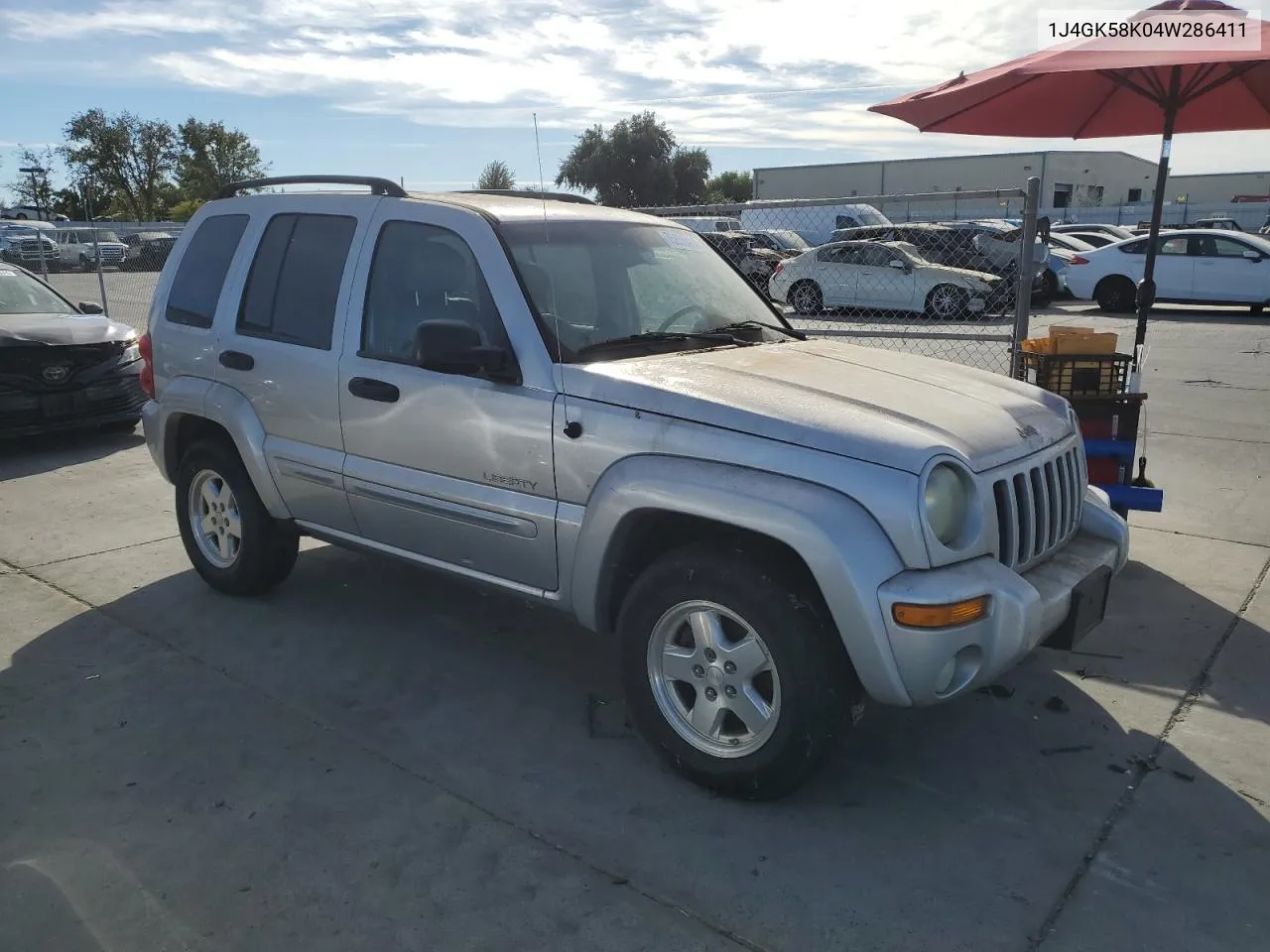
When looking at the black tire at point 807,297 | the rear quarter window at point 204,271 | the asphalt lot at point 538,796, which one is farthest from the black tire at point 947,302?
the rear quarter window at point 204,271

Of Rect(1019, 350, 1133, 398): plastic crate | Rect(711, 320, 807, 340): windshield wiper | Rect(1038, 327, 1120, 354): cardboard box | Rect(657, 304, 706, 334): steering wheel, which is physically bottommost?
Rect(1019, 350, 1133, 398): plastic crate

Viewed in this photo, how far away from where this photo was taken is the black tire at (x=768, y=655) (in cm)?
304

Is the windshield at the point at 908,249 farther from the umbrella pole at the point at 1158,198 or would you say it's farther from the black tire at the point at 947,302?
the umbrella pole at the point at 1158,198

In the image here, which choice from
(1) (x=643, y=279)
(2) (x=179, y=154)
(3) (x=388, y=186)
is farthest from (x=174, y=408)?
(2) (x=179, y=154)

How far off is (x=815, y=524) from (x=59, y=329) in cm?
790

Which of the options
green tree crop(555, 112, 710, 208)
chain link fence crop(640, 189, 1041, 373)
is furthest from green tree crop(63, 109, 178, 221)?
chain link fence crop(640, 189, 1041, 373)

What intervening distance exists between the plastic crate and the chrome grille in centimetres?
173

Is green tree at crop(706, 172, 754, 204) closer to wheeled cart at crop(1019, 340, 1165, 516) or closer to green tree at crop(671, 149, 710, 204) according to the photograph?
green tree at crop(671, 149, 710, 204)

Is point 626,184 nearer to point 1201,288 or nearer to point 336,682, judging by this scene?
point 1201,288

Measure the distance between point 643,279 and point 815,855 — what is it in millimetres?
2326

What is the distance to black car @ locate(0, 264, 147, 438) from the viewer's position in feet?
26.7

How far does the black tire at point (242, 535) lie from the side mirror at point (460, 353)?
1.62 meters

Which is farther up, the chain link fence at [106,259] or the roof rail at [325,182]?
the roof rail at [325,182]

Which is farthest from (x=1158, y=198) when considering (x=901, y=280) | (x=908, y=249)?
(x=908, y=249)
